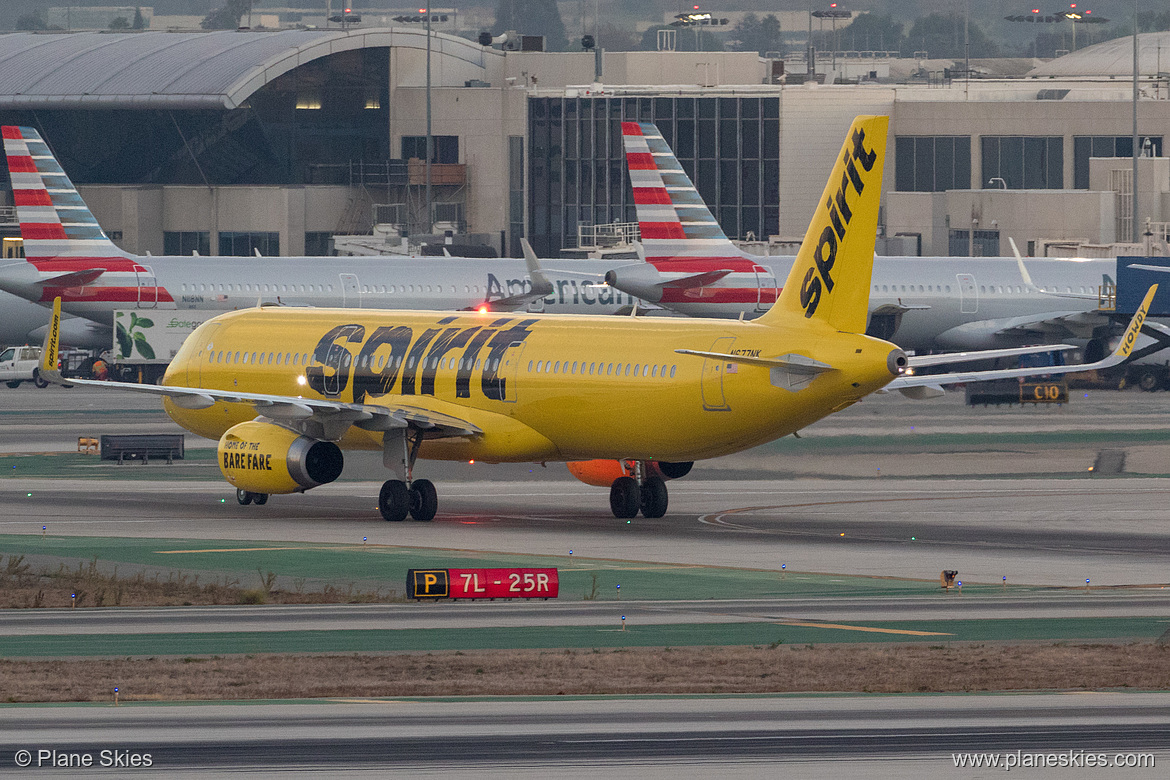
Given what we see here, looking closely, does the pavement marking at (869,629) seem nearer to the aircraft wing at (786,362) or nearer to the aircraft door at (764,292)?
the aircraft wing at (786,362)

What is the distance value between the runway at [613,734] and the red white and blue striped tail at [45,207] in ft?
208

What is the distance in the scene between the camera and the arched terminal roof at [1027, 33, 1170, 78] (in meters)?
154

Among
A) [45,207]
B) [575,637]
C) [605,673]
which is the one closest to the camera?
[605,673]

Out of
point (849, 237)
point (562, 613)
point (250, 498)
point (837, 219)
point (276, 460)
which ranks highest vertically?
point (837, 219)

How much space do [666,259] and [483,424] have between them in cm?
3477

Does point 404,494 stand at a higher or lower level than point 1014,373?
lower

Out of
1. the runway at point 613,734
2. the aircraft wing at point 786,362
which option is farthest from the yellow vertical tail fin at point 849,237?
the runway at point 613,734

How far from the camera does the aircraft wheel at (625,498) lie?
42375 millimetres

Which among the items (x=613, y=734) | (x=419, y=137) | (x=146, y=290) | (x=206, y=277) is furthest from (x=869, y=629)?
(x=419, y=137)

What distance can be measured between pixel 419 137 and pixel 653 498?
93660 millimetres

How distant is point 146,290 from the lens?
83.6m

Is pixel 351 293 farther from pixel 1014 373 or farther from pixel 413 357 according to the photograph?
pixel 1014 373

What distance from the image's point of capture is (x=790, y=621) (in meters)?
28.6

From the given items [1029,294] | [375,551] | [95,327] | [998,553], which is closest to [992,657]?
[998,553]
